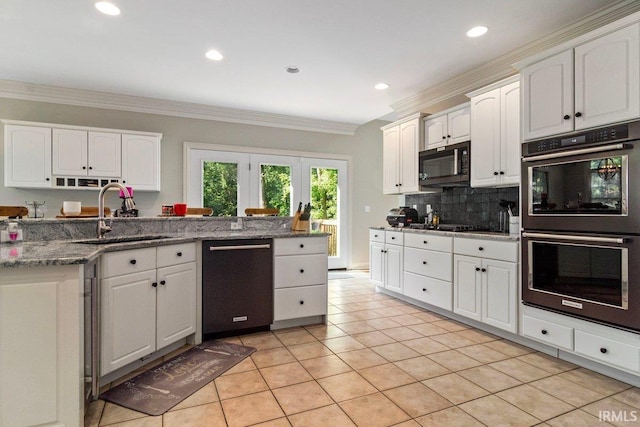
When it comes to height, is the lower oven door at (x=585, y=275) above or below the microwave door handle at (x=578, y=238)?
below

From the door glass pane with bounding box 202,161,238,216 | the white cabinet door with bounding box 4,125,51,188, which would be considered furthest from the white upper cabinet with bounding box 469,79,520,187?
the white cabinet door with bounding box 4,125,51,188

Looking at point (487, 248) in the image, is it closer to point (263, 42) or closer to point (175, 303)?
point (175, 303)

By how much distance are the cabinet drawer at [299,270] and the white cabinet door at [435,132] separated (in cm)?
197

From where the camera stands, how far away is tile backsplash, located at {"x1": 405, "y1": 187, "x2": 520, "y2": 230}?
11.8ft

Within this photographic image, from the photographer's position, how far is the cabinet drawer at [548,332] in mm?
2439

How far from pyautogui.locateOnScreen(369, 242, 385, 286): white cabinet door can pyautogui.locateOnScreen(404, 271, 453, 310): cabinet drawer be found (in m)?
0.47

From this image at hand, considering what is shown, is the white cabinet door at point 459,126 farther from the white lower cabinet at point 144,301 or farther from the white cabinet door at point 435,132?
the white lower cabinet at point 144,301

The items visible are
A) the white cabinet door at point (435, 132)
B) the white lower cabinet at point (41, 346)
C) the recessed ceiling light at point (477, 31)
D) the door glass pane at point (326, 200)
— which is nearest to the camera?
the white lower cabinet at point (41, 346)

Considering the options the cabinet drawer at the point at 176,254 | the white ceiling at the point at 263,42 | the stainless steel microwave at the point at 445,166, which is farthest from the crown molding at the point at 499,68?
the cabinet drawer at the point at 176,254

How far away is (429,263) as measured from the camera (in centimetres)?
369

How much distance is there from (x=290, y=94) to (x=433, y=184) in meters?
2.25

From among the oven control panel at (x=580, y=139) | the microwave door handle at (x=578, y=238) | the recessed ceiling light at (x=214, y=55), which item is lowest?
the microwave door handle at (x=578, y=238)

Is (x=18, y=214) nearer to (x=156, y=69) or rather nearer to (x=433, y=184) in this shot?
(x=156, y=69)

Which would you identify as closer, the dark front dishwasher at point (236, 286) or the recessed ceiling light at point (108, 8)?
the recessed ceiling light at point (108, 8)
